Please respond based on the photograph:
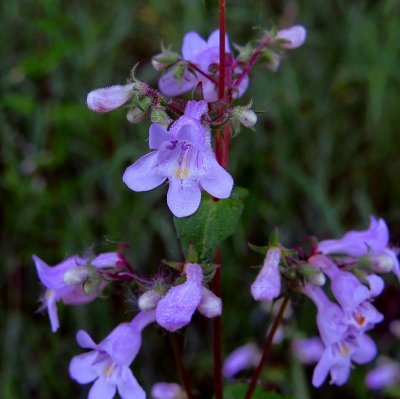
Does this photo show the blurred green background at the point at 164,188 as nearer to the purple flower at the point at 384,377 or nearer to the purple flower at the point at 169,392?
the purple flower at the point at 384,377

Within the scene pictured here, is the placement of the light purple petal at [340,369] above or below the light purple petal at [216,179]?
below

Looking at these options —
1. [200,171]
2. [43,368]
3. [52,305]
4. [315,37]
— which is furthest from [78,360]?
[315,37]

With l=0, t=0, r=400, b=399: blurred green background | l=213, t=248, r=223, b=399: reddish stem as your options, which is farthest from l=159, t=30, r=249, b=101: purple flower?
l=0, t=0, r=400, b=399: blurred green background

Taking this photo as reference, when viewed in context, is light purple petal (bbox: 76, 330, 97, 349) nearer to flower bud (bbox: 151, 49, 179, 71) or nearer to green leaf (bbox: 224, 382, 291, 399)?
green leaf (bbox: 224, 382, 291, 399)

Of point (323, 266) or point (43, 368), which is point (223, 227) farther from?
point (43, 368)

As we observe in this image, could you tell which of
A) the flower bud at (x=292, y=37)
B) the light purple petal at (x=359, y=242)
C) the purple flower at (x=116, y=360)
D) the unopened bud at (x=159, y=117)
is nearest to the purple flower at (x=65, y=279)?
the purple flower at (x=116, y=360)

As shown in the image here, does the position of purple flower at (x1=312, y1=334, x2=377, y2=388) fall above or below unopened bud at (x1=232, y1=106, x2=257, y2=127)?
below

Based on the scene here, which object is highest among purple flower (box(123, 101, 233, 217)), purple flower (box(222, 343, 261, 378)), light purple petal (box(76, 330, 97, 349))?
purple flower (box(123, 101, 233, 217))
